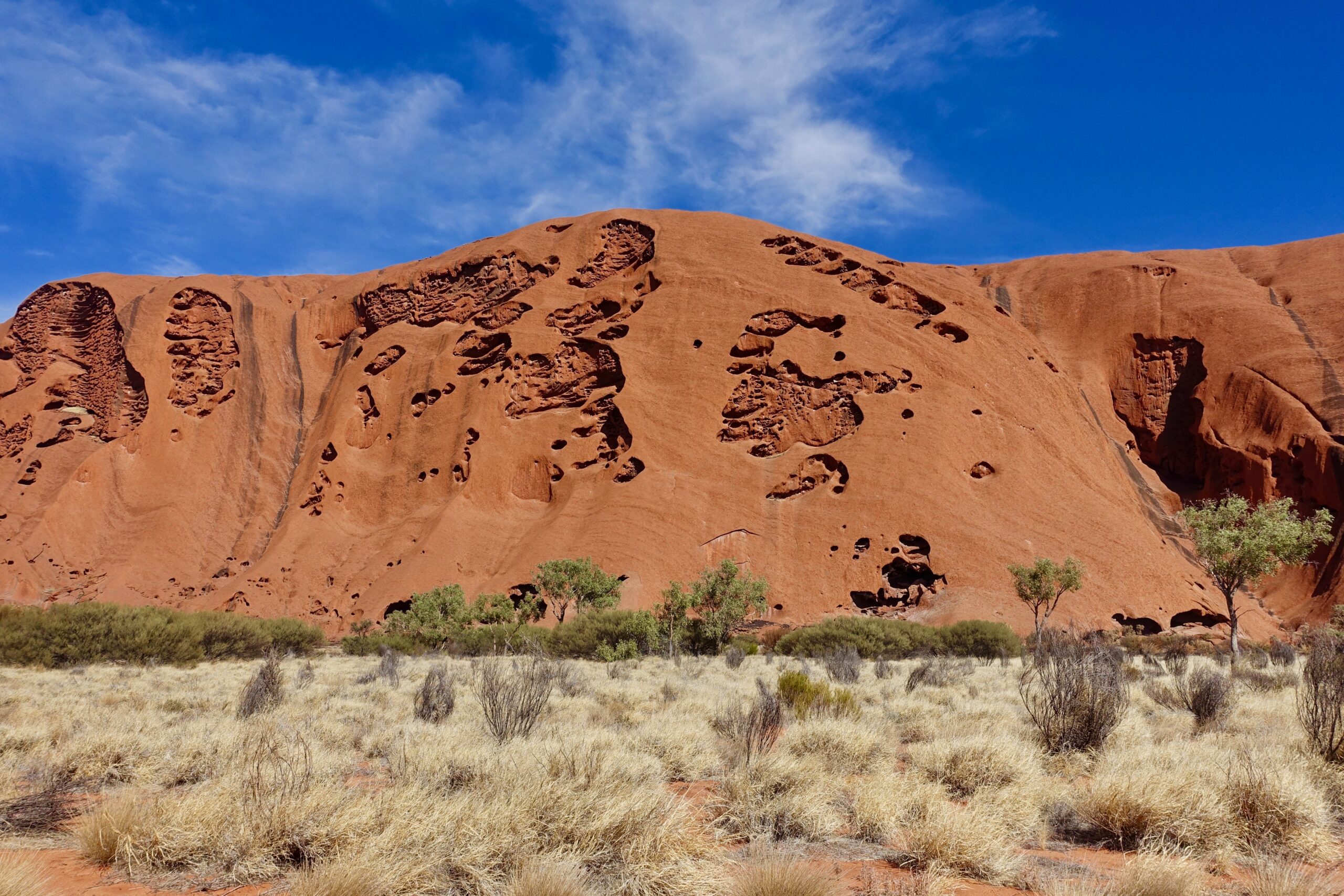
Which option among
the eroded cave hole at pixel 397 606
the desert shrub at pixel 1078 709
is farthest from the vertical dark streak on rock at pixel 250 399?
the desert shrub at pixel 1078 709

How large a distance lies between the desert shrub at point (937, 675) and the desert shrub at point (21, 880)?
11355mm

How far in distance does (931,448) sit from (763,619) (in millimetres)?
13408

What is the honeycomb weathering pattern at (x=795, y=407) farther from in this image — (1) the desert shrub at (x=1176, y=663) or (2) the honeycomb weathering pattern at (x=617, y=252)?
(1) the desert shrub at (x=1176, y=663)

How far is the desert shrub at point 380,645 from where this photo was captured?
2828 centimetres

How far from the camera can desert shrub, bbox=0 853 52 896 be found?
123 inches

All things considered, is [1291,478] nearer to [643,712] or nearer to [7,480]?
[643,712]

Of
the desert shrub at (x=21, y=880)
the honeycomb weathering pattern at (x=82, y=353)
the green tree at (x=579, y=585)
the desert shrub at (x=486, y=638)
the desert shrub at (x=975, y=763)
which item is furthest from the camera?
the honeycomb weathering pattern at (x=82, y=353)

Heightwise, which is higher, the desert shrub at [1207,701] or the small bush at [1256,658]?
the desert shrub at [1207,701]

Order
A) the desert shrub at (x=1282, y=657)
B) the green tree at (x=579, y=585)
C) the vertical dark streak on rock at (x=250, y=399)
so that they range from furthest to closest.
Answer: the vertical dark streak on rock at (x=250, y=399), the green tree at (x=579, y=585), the desert shrub at (x=1282, y=657)

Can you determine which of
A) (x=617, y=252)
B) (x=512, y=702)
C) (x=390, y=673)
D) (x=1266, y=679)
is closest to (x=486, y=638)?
(x=390, y=673)

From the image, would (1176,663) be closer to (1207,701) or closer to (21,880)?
(1207,701)

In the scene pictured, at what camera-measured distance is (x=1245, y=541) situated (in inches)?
897

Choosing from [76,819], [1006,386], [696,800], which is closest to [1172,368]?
[1006,386]

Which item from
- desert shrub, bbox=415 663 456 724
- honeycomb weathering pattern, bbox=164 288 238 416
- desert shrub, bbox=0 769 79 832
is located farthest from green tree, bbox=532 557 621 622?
honeycomb weathering pattern, bbox=164 288 238 416
